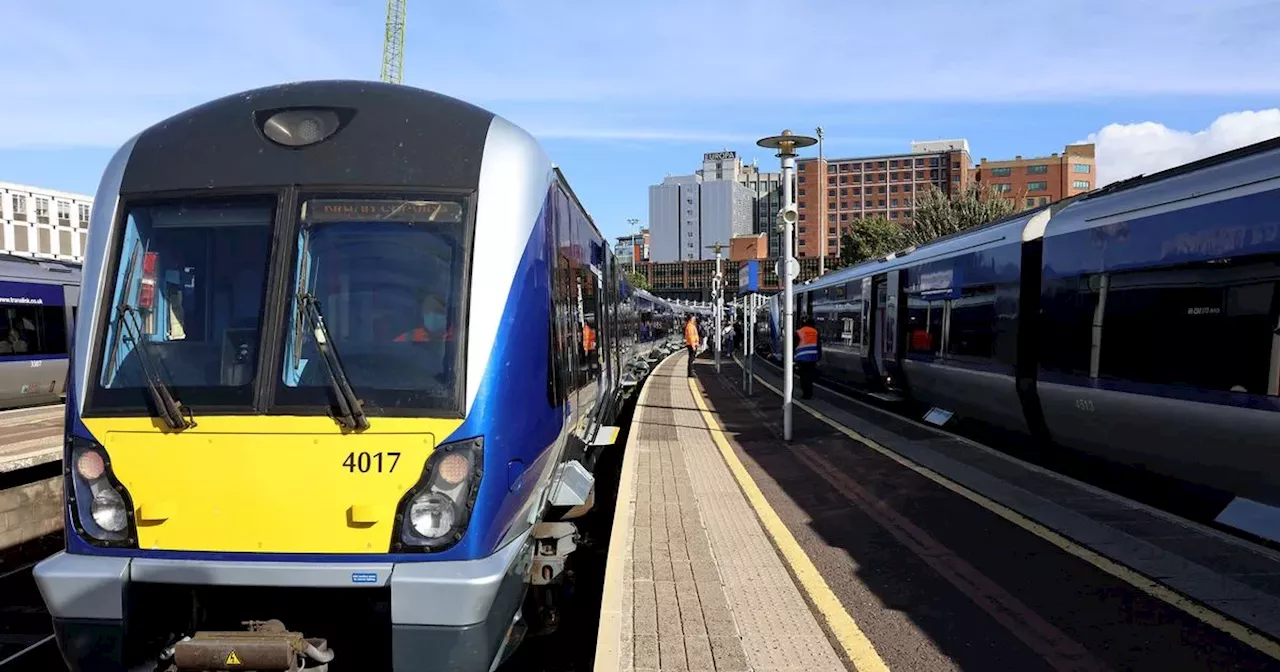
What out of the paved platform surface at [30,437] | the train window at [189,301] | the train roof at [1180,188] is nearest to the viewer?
the train window at [189,301]

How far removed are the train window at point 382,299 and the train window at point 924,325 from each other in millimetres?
10513

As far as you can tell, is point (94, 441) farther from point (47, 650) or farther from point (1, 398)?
point (1, 398)

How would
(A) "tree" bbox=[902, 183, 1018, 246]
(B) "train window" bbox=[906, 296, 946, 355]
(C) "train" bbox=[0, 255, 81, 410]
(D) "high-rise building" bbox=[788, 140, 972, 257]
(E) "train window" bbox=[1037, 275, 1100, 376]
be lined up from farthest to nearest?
(D) "high-rise building" bbox=[788, 140, 972, 257], (A) "tree" bbox=[902, 183, 1018, 246], (C) "train" bbox=[0, 255, 81, 410], (B) "train window" bbox=[906, 296, 946, 355], (E) "train window" bbox=[1037, 275, 1100, 376]

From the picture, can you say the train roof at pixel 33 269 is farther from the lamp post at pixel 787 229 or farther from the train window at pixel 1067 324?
the train window at pixel 1067 324

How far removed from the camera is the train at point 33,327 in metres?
16.1

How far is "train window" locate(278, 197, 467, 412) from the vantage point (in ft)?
12.4

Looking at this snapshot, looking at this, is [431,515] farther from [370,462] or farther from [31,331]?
[31,331]

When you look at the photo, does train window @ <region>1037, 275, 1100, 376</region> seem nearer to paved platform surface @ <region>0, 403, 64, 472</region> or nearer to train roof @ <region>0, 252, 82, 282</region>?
paved platform surface @ <region>0, 403, 64, 472</region>

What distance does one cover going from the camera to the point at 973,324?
456 inches

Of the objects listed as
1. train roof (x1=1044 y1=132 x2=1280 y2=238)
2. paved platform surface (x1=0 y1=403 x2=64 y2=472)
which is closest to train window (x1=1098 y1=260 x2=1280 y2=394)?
train roof (x1=1044 y1=132 x2=1280 y2=238)

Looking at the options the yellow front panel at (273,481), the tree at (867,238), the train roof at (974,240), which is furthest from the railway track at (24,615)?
the tree at (867,238)

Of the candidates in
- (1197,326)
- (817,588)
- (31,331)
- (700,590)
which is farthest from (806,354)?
(31,331)

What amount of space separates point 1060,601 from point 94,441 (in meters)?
5.08

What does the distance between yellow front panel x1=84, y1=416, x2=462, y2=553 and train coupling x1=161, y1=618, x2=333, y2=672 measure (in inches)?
13.6
